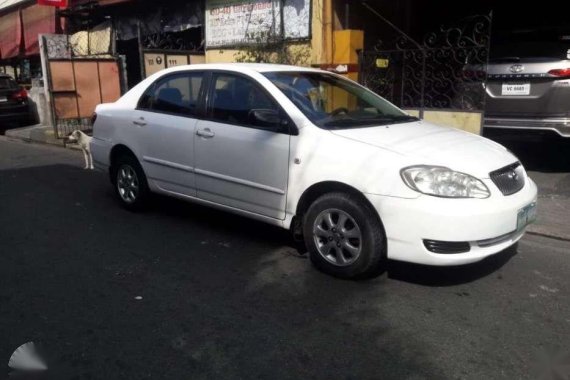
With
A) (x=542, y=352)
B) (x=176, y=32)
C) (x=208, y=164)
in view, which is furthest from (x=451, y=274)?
(x=176, y=32)

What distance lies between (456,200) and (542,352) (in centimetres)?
105

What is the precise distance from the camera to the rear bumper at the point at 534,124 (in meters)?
6.56

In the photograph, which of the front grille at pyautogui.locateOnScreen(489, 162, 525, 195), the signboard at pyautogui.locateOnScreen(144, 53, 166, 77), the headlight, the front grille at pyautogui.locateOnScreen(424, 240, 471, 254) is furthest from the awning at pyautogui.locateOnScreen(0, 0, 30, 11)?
the front grille at pyautogui.locateOnScreen(424, 240, 471, 254)

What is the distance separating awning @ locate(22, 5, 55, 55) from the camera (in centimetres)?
1574

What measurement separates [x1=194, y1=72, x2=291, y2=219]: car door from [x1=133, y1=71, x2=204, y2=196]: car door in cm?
15

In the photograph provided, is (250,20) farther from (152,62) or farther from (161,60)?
(152,62)

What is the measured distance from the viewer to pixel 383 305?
12.0 ft

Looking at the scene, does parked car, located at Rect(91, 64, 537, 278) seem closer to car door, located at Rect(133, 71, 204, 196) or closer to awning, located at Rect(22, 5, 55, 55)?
car door, located at Rect(133, 71, 204, 196)

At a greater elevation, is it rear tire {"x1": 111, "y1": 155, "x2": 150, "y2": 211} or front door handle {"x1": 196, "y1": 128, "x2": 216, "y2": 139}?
front door handle {"x1": 196, "y1": 128, "x2": 216, "y2": 139}

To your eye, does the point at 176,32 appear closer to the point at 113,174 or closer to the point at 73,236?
the point at 113,174

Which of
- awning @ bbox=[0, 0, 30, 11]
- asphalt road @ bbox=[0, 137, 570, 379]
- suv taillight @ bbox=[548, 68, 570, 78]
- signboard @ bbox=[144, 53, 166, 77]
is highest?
awning @ bbox=[0, 0, 30, 11]

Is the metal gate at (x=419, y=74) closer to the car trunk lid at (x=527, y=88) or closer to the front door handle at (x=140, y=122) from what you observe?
the car trunk lid at (x=527, y=88)

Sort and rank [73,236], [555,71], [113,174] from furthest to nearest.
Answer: [555,71] → [113,174] → [73,236]

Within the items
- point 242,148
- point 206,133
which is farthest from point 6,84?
point 242,148
